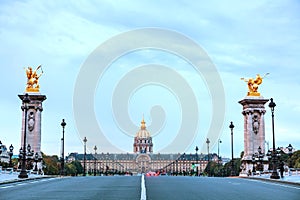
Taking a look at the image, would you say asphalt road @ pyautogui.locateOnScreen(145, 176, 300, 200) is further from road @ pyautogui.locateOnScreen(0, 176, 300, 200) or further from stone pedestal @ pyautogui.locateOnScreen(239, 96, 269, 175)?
stone pedestal @ pyautogui.locateOnScreen(239, 96, 269, 175)

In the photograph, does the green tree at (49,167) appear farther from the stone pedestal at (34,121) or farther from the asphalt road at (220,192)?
the asphalt road at (220,192)

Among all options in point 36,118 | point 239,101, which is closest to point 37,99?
point 36,118

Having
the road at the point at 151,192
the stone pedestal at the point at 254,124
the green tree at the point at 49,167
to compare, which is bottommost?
the green tree at the point at 49,167

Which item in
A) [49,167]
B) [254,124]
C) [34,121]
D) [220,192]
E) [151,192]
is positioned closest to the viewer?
[151,192]

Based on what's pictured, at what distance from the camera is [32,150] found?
7250 cm

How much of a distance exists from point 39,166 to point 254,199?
53594mm

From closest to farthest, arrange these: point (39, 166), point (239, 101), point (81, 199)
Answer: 1. point (81, 199)
2. point (39, 166)
3. point (239, 101)

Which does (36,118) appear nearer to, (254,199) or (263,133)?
(263,133)

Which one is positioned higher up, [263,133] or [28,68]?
[28,68]

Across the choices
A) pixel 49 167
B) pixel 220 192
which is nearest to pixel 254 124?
pixel 49 167

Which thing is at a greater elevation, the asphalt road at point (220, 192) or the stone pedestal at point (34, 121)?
the stone pedestal at point (34, 121)

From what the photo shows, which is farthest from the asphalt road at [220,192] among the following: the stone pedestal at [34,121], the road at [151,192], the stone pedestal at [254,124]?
the stone pedestal at [34,121]

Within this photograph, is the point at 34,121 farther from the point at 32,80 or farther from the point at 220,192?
the point at 220,192

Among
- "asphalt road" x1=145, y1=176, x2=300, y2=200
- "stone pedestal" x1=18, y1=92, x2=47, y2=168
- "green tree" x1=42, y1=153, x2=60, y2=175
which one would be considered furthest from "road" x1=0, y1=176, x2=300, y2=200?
"green tree" x1=42, y1=153, x2=60, y2=175
